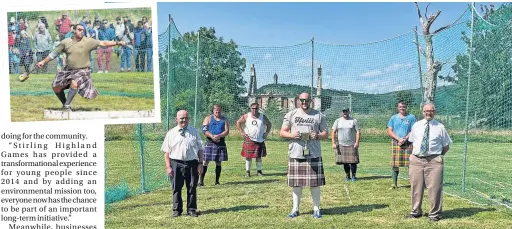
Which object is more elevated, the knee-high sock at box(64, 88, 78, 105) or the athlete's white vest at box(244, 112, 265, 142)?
the knee-high sock at box(64, 88, 78, 105)

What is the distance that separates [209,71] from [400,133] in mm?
4999

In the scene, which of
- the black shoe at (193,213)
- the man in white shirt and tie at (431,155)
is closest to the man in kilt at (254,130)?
the black shoe at (193,213)

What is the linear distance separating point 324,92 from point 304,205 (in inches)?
300

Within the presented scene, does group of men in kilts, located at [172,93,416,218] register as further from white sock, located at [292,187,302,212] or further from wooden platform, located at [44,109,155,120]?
wooden platform, located at [44,109,155,120]

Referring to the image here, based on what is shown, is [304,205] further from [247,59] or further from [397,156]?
[247,59]

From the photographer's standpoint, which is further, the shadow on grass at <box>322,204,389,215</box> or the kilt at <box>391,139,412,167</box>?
the kilt at <box>391,139,412,167</box>

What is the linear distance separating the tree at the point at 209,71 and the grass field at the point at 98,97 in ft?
7.09

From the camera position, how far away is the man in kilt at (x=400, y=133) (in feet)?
29.8

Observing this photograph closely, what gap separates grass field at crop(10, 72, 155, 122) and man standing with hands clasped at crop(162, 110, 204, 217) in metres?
0.43

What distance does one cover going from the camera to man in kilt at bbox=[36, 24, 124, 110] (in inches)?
279

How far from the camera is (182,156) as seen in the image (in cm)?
719

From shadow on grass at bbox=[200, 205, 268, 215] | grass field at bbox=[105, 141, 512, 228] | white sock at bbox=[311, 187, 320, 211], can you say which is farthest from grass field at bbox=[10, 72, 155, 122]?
white sock at bbox=[311, 187, 320, 211]

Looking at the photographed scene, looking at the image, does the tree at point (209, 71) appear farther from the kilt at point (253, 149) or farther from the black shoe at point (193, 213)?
the black shoe at point (193, 213)

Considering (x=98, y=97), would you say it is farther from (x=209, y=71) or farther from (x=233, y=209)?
(x=209, y=71)
